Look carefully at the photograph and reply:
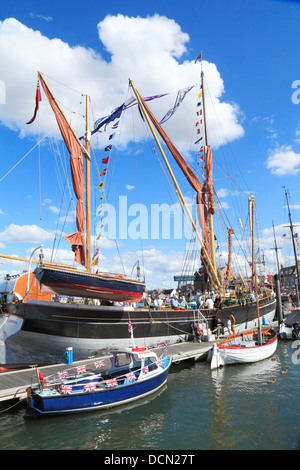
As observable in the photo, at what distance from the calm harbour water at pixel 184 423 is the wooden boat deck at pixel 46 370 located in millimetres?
878

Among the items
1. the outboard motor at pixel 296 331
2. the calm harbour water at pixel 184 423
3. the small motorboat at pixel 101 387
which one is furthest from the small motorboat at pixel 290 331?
the small motorboat at pixel 101 387

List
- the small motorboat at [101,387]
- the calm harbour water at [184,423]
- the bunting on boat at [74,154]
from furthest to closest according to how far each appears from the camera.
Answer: the bunting on boat at [74,154]
the small motorboat at [101,387]
the calm harbour water at [184,423]

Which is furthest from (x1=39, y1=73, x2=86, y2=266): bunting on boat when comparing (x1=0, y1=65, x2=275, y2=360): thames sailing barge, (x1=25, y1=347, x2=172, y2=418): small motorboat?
(x1=25, y1=347, x2=172, y2=418): small motorboat

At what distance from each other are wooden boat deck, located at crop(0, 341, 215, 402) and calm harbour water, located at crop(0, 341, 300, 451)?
88 cm

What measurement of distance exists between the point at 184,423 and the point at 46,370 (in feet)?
27.5

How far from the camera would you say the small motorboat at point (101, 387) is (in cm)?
1196

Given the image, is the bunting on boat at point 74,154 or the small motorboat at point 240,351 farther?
the bunting on boat at point 74,154

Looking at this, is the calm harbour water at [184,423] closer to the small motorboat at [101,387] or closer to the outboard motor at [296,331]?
the small motorboat at [101,387]

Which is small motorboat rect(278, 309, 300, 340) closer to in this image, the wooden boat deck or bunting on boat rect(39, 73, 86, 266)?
the wooden boat deck

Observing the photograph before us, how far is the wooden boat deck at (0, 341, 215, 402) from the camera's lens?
1325 cm

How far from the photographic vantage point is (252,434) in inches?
409
